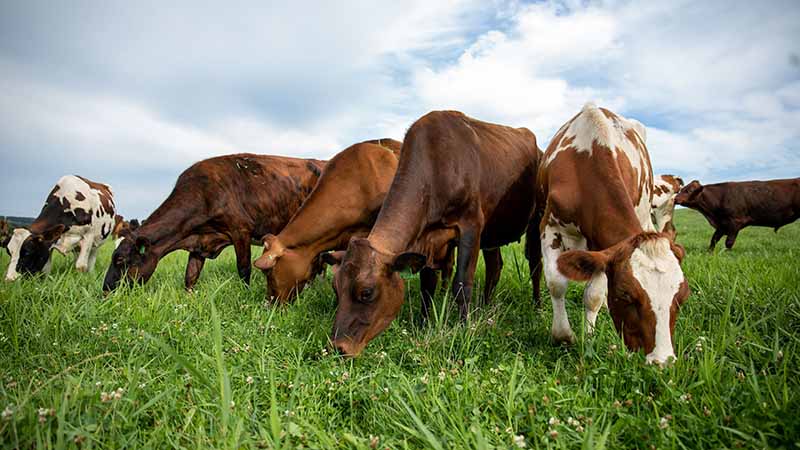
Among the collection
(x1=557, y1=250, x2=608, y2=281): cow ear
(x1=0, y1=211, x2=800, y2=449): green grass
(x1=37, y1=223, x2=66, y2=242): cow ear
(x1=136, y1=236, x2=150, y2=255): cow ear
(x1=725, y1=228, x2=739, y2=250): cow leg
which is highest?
(x1=37, y1=223, x2=66, y2=242): cow ear

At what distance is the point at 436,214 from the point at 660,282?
6.71 feet

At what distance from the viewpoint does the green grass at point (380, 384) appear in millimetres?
2072

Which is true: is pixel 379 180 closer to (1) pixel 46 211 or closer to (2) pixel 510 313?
(2) pixel 510 313

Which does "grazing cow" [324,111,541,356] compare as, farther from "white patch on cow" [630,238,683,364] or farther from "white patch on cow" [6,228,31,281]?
"white patch on cow" [6,228,31,281]

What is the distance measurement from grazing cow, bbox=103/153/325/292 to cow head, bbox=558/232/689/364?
5.50 metres

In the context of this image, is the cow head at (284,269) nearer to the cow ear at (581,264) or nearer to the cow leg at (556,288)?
the cow leg at (556,288)

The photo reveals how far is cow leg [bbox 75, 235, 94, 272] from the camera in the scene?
9.44m

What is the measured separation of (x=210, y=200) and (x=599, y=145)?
5.97m

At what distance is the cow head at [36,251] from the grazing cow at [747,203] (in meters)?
17.9

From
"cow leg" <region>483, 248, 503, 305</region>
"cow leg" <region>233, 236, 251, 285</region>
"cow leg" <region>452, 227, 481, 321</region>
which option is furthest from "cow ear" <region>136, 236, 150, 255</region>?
"cow leg" <region>483, 248, 503, 305</region>

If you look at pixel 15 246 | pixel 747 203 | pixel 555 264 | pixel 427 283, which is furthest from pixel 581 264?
pixel 747 203

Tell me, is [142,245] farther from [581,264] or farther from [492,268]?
[581,264]

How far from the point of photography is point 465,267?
4.31 m

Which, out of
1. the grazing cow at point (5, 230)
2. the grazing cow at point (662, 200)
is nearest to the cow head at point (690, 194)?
the grazing cow at point (662, 200)
